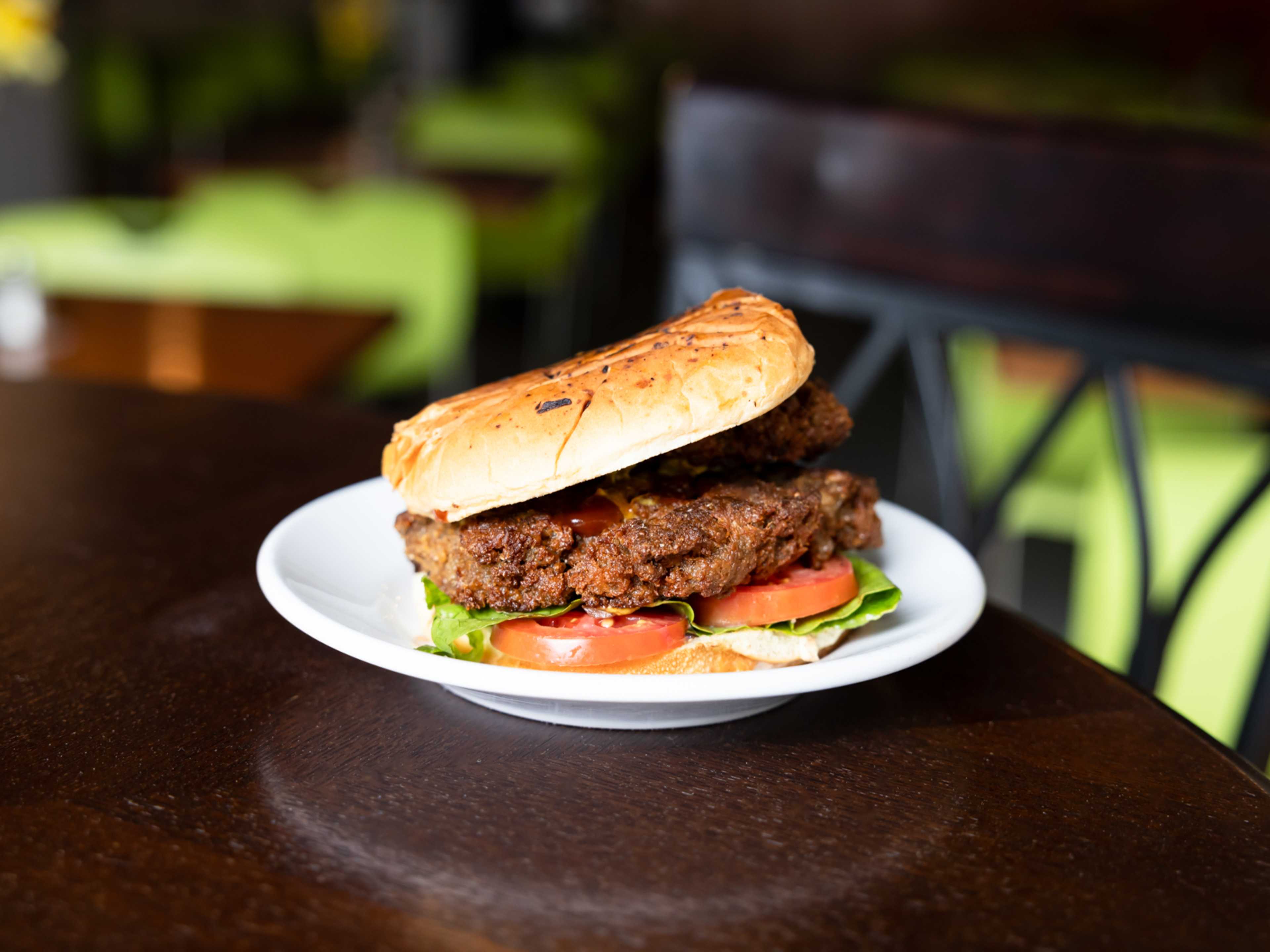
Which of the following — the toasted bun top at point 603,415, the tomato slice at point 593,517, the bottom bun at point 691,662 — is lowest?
the bottom bun at point 691,662

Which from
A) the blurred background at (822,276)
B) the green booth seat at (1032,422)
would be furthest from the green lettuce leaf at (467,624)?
the green booth seat at (1032,422)

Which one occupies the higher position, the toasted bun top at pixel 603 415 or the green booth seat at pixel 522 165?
the toasted bun top at pixel 603 415

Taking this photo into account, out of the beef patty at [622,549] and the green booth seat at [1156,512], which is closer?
the beef patty at [622,549]

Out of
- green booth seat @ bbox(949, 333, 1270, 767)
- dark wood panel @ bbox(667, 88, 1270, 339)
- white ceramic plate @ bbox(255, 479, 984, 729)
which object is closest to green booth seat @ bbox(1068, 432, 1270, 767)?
green booth seat @ bbox(949, 333, 1270, 767)

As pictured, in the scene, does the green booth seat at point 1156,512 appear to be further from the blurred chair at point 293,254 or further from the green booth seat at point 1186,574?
the blurred chair at point 293,254

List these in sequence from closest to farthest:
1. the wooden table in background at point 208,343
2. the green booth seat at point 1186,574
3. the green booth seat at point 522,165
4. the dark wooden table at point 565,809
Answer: the dark wooden table at point 565,809
the green booth seat at point 1186,574
the wooden table in background at point 208,343
the green booth seat at point 522,165

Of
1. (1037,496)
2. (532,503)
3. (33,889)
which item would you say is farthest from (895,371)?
(33,889)

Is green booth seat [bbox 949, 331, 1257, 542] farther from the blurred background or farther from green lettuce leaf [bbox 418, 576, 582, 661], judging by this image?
green lettuce leaf [bbox 418, 576, 582, 661]

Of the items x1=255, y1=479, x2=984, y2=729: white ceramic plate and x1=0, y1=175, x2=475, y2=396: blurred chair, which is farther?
x1=0, y1=175, x2=475, y2=396: blurred chair
